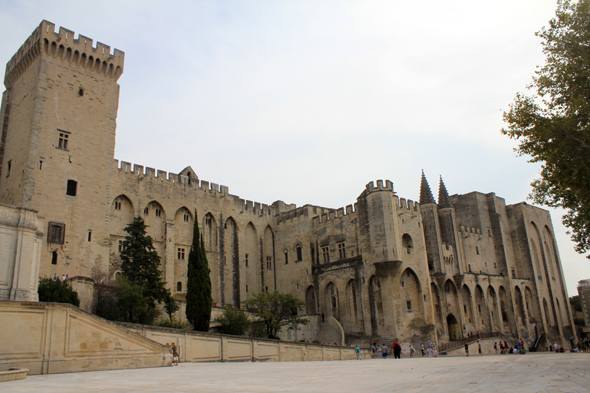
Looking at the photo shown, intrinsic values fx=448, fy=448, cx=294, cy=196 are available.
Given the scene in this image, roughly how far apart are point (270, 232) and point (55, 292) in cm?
2348

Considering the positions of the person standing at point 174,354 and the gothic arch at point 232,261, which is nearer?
the person standing at point 174,354

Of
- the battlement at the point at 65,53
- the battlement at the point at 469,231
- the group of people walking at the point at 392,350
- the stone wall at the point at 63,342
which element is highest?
the battlement at the point at 65,53

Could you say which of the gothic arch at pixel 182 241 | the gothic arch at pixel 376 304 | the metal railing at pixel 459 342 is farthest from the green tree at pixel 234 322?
the metal railing at pixel 459 342

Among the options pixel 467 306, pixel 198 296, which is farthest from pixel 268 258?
pixel 467 306

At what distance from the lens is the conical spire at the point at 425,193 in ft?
130

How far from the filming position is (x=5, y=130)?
28469mm

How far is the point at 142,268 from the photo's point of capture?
1011 inches

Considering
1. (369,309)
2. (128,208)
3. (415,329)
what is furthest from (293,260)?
(128,208)

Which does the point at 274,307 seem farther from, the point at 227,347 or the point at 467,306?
the point at 467,306

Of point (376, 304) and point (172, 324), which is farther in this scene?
point (376, 304)

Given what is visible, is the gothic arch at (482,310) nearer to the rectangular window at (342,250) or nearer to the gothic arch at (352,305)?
the gothic arch at (352,305)

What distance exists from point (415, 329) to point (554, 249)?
91.1 ft

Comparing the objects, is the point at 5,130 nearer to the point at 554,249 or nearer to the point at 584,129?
the point at 584,129

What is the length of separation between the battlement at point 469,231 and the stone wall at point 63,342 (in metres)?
33.3
